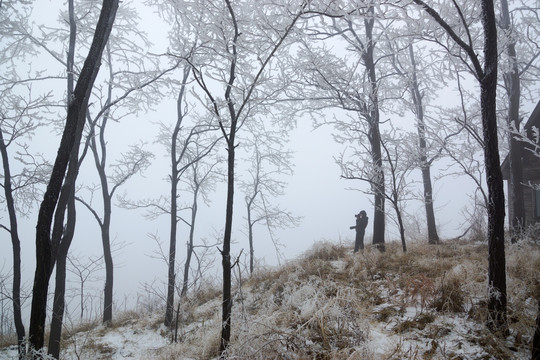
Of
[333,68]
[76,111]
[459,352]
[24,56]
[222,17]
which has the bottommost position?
[459,352]

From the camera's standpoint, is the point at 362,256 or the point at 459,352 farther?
the point at 362,256

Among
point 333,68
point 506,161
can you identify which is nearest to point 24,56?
point 333,68

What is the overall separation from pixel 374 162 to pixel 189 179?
33.2 ft

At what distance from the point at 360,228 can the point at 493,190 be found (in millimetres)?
6093

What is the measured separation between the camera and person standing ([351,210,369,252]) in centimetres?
867

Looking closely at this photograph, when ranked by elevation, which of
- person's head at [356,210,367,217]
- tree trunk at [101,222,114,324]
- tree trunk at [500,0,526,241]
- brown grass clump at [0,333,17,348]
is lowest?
brown grass clump at [0,333,17,348]

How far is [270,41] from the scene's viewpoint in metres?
3.62

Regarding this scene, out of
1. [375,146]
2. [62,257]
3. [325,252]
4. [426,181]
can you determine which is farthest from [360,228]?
[62,257]

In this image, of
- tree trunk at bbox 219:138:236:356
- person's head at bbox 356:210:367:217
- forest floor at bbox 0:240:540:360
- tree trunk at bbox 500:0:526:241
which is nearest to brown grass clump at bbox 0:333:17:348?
forest floor at bbox 0:240:540:360

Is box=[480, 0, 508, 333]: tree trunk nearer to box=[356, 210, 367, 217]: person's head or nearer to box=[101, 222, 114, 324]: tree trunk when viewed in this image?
box=[356, 210, 367, 217]: person's head

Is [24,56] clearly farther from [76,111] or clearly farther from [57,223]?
[76,111]

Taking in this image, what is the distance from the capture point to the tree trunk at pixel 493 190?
287 centimetres

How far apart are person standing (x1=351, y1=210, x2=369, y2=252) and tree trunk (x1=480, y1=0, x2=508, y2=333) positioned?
18.9 ft

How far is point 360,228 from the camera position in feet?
29.0
